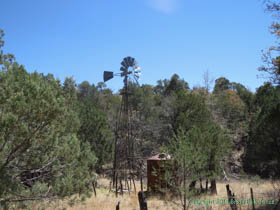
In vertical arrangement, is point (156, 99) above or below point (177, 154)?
above

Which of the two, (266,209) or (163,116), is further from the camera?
(163,116)

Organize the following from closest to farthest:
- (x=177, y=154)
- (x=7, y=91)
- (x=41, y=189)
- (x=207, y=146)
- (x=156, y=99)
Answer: (x=7, y=91) → (x=41, y=189) → (x=177, y=154) → (x=207, y=146) → (x=156, y=99)

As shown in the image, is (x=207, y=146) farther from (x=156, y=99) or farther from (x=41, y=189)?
(x=156, y=99)

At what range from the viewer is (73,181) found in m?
5.88

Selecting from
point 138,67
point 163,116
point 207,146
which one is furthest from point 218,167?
point 163,116

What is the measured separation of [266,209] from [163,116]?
46.3ft

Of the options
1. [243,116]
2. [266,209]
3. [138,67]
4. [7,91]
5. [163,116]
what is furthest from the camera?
[243,116]

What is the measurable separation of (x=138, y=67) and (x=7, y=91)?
979 cm

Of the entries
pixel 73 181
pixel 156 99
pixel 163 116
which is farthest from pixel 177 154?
pixel 156 99

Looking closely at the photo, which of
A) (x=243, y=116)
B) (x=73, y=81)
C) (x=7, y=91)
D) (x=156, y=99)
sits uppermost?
(x=156, y=99)

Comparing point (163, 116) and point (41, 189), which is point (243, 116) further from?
point (41, 189)

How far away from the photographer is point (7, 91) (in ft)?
14.5

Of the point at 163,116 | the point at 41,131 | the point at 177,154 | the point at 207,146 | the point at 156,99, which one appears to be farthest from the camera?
the point at 156,99

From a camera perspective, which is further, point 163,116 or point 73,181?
point 163,116
